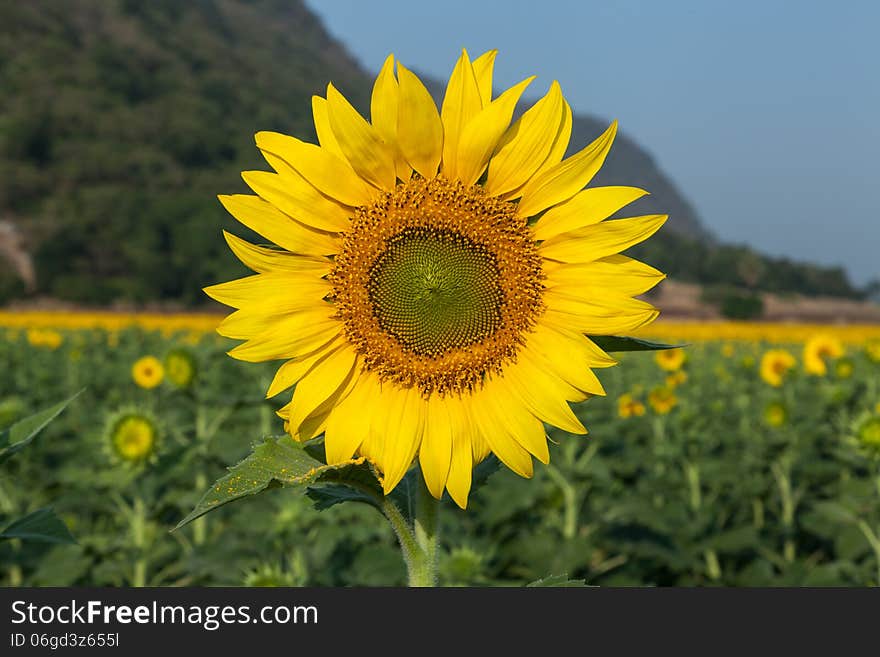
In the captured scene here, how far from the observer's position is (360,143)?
149cm

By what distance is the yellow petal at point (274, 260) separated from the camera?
5.11ft

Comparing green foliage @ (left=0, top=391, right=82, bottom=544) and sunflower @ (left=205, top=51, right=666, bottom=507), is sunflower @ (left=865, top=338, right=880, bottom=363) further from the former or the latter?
green foliage @ (left=0, top=391, right=82, bottom=544)

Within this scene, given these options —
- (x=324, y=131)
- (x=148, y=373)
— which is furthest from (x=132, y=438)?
(x=324, y=131)

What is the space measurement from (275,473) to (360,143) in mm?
603

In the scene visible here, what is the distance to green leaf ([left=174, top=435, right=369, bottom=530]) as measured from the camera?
1366 mm

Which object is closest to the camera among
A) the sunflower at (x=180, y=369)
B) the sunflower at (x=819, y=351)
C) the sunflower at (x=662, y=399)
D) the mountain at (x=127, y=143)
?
the sunflower at (x=180, y=369)

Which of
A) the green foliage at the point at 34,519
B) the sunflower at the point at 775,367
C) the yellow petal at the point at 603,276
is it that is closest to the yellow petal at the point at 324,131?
the yellow petal at the point at 603,276

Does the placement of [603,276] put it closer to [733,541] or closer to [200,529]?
[200,529]

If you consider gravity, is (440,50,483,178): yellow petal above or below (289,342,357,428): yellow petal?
above

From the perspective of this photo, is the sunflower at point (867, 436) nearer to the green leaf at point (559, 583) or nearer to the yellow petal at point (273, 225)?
the green leaf at point (559, 583)

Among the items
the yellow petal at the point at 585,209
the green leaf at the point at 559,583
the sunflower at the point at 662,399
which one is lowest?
the green leaf at the point at 559,583

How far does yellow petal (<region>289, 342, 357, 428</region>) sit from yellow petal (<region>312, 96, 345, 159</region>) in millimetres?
373

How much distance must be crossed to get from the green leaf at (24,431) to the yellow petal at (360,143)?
28.2 inches

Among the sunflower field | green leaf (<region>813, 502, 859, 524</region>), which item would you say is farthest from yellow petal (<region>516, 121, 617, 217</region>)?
green leaf (<region>813, 502, 859, 524</region>)
